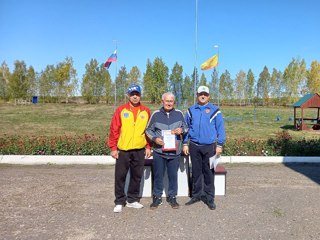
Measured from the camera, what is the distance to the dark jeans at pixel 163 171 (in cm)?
533

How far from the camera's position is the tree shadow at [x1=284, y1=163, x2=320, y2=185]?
24.9ft

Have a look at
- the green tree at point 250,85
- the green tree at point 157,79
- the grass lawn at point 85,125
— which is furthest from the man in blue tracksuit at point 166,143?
the green tree at point 250,85

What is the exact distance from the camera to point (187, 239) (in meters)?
4.11

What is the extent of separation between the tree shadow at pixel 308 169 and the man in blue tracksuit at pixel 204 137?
308 cm

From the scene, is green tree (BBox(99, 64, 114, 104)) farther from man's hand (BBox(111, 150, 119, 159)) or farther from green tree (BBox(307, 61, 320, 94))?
man's hand (BBox(111, 150, 119, 159))

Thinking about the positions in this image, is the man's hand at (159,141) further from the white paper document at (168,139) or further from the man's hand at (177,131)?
the man's hand at (177,131)

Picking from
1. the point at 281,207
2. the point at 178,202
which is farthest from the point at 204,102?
the point at 281,207

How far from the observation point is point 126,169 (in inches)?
206

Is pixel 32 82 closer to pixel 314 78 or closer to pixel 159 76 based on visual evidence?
pixel 159 76

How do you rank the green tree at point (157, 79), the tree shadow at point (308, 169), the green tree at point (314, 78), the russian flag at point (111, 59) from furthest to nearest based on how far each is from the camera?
the green tree at point (314, 78)
the green tree at point (157, 79)
the russian flag at point (111, 59)
the tree shadow at point (308, 169)

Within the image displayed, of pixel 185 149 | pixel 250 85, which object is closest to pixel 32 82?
pixel 250 85

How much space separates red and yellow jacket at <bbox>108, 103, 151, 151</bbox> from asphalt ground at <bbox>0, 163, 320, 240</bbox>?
3.40 ft

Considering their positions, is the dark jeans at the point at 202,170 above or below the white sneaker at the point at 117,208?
above

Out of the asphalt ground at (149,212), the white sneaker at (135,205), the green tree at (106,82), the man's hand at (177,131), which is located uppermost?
the green tree at (106,82)
